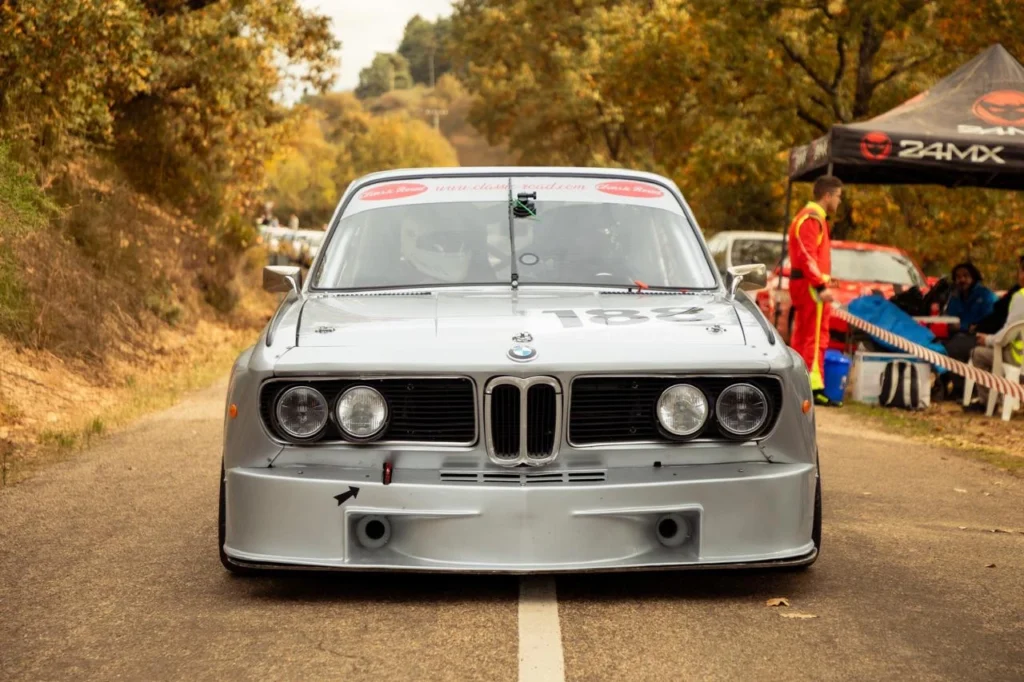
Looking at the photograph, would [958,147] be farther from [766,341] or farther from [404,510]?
[404,510]

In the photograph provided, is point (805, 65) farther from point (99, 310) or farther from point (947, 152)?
point (99, 310)

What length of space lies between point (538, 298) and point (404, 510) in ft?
4.38

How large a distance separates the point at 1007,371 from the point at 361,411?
896cm

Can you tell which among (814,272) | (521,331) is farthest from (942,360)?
(521,331)

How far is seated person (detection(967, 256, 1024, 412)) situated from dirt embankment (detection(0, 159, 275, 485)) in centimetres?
713

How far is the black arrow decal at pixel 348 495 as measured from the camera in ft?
16.4

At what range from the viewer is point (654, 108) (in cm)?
4119

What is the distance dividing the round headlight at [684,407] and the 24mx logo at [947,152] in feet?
27.7

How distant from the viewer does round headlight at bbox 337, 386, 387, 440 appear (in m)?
5.11

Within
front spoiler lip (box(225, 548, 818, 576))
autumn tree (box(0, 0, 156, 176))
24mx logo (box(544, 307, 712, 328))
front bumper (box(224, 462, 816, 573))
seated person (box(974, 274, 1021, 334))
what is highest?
autumn tree (box(0, 0, 156, 176))

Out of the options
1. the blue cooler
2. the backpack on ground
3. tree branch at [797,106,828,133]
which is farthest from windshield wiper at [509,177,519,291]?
tree branch at [797,106,828,133]

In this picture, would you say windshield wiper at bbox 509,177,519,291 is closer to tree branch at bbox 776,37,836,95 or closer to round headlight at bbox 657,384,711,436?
round headlight at bbox 657,384,711,436

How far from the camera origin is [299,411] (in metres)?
5.14

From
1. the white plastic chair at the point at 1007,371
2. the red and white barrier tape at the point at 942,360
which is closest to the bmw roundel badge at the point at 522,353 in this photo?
the red and white barrier tape at the point at 942,360
